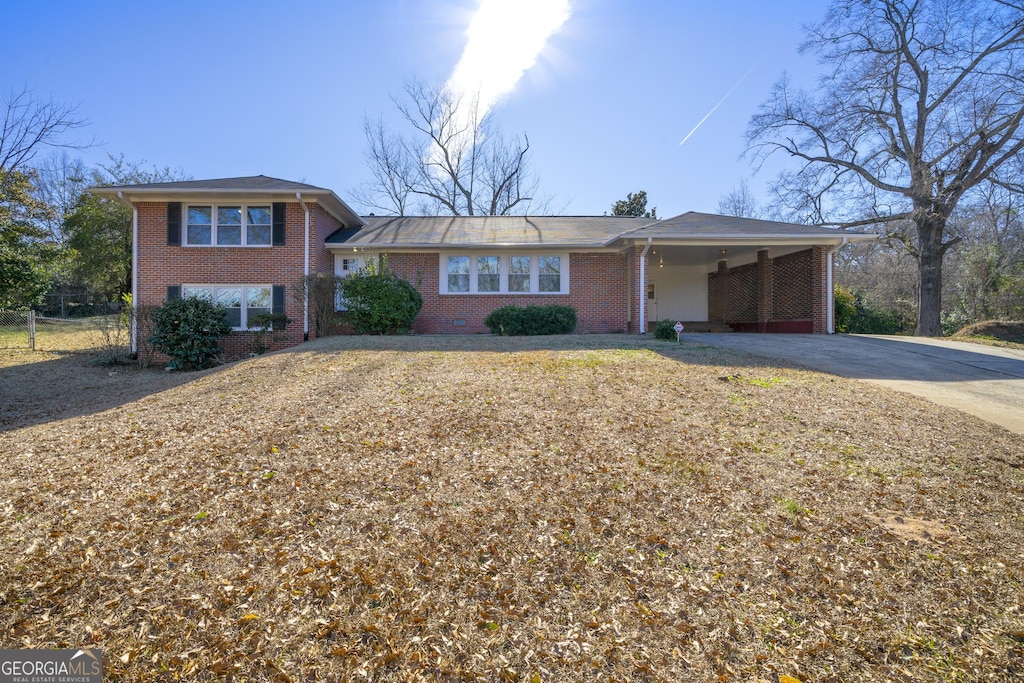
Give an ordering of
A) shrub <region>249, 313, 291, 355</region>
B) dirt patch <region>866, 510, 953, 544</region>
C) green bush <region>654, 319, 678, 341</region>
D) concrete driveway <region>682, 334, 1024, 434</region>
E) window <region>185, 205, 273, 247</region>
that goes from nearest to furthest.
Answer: dirt patch <region>866, 510, 953, 544</region>
concrete driveway <region>682, 334, 1024, 434</region>
green bush <region>654, 319, 678, 341</region>
shrub <region>249, 313, 291, 355</region>
window <region>185, 205, 273, 247</region>

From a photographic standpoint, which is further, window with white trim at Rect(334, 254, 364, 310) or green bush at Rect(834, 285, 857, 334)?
green bush at Rect(834, 285, 857, 334)

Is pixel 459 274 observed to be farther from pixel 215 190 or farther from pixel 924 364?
pixel 924 364

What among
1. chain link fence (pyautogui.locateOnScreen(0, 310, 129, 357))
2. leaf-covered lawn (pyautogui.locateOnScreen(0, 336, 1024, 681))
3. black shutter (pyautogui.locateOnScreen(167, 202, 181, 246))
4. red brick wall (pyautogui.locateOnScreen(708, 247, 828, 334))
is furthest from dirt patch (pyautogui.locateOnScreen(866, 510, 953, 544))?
black shutter (pyautogui.locateOnScreen(167, 202, 181, 246))

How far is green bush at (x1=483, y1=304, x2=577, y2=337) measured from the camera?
540 inches

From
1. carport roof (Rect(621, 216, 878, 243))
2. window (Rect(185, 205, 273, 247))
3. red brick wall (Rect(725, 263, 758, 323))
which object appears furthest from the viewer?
red brick wall (Rect(725, 263, 758, 323))

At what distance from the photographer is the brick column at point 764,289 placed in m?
16.1

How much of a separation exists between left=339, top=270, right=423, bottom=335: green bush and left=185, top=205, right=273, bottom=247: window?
9.68 ft

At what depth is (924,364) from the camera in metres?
9.84

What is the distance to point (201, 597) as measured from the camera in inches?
115

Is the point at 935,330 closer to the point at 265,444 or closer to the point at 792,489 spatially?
the point at 792,489

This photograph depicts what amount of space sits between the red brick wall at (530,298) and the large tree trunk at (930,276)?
34.0ft

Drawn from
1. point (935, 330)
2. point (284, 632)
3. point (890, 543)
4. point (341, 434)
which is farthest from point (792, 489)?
point (935, 330)

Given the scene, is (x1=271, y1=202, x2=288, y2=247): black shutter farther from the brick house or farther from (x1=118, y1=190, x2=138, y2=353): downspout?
(x1=118, y1=190, x2=138, y2=353): downspout

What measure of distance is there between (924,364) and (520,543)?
9.80 m
